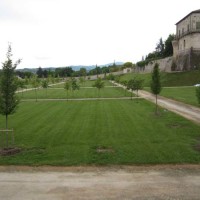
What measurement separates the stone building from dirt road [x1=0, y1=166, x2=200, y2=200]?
68330mm

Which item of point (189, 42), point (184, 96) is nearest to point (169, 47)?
point (189, 42)

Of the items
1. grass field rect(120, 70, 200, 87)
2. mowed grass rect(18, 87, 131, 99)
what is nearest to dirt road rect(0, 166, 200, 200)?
mowed grass rect(18, 87, 131, 99)

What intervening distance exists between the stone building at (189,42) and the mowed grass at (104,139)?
2134 inches

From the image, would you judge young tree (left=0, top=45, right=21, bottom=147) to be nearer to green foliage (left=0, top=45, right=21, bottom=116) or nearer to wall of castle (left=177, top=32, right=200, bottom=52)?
green foliage (left=0, top=45, right=21, bottom=116)

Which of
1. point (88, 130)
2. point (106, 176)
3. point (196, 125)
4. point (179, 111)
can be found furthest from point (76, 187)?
point (179, 111)

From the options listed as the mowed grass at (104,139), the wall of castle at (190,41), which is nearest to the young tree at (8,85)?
the mowed grass at (104,139)

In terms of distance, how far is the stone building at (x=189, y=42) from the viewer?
75.8 m

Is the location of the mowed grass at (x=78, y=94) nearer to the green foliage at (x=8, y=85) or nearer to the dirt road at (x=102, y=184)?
the green foliage at (x=8, y=85)

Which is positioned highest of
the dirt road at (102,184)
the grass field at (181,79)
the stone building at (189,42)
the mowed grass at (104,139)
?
the stone building at (189,42)

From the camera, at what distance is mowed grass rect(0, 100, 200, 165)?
1432 centimetres

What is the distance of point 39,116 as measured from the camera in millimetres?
27312

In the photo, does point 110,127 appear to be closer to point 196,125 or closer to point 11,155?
point 196,125

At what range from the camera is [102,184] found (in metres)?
11.1

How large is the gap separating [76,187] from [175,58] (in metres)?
82.1
